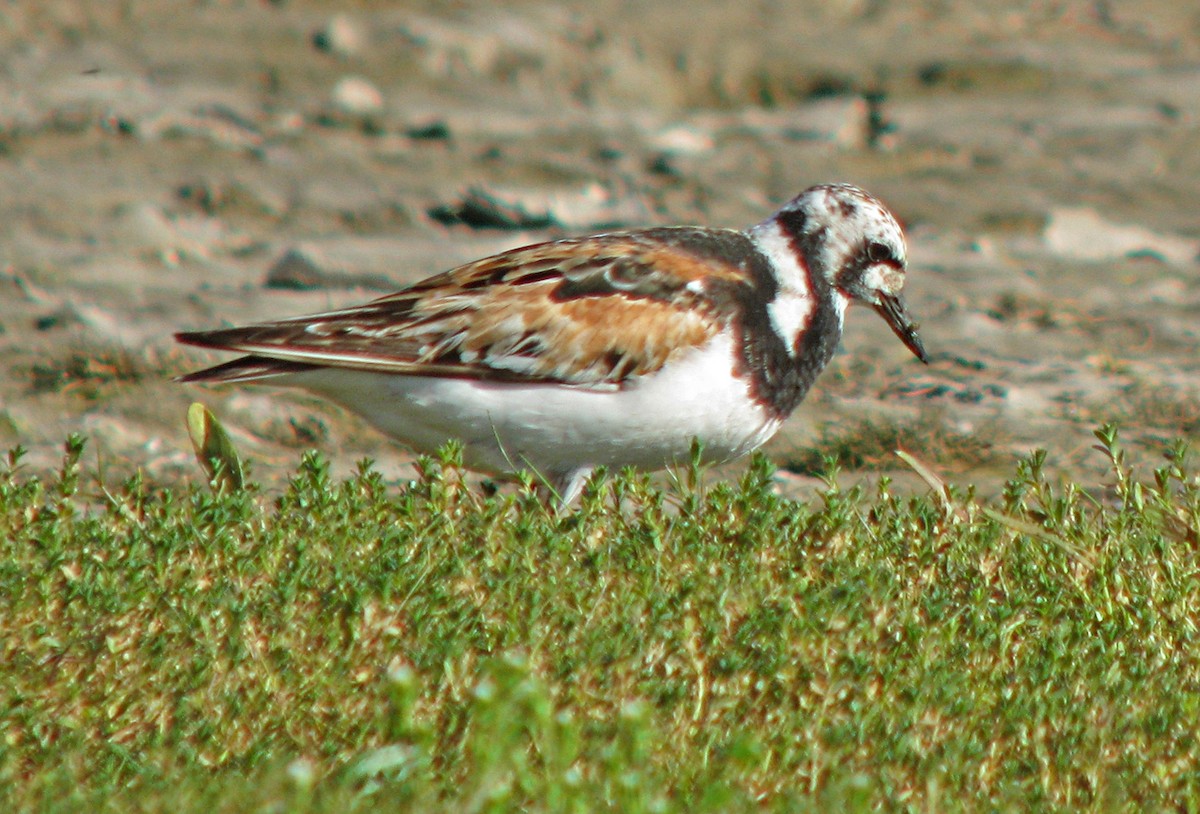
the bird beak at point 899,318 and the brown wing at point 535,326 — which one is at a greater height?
the brown wing at point 535,326

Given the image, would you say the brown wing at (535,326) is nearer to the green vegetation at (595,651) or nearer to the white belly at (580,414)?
the white belly at (580,414)

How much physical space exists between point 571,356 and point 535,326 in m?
0.18

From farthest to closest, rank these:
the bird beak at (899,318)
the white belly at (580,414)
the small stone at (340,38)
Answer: the small stone at (340,38) < the bird beak at (899,318) < the white belly at (580,414)

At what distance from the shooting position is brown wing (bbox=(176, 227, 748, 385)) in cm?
555

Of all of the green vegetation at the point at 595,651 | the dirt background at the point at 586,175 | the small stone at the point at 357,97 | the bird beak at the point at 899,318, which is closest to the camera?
the green vegetation at the point at 595,651

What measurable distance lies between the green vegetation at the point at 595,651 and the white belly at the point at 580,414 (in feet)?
1.40

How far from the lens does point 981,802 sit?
3.84m

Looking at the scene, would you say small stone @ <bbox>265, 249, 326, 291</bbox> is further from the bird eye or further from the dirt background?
the bird eye

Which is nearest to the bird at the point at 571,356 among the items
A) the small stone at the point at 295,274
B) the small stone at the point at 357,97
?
the small stone at the point at 295,274

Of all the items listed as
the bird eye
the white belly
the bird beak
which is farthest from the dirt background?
the white belly

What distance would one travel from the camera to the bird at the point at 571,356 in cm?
550

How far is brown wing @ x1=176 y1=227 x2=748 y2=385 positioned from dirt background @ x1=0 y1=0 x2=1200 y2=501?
3.13 ft

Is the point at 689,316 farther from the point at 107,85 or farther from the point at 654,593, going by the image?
the point at 107,85

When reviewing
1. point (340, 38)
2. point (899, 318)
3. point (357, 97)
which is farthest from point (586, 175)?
point (899, 318)
